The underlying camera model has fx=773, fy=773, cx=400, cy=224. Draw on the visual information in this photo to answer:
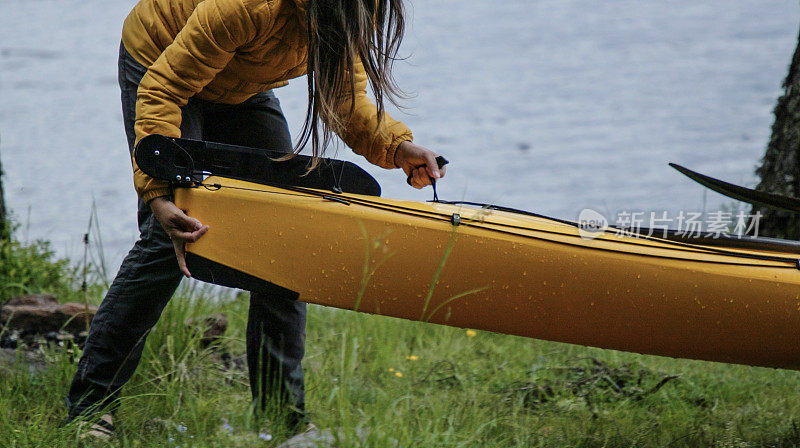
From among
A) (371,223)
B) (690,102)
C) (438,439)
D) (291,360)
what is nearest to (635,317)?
(438,439)

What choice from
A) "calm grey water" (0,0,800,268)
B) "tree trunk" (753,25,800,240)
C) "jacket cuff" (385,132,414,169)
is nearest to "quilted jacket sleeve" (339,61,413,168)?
"jacket cuff" (385,132,414,169)

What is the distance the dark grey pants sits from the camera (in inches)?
72.2

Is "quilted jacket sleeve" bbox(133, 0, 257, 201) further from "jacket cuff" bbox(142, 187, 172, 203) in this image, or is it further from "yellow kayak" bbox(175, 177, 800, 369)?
"yellow kayak" bbox(175, 177, 800, 369)

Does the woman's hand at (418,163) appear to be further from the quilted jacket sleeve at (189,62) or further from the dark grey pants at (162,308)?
the quilted jacket sleeve at (189,62)

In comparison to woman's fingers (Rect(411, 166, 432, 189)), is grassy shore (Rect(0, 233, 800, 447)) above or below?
below

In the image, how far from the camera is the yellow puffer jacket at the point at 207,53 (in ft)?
5.28

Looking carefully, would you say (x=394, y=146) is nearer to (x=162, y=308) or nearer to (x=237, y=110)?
(x=237, y=110)

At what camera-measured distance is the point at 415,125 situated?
21.9 feet

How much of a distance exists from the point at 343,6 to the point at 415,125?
501cm

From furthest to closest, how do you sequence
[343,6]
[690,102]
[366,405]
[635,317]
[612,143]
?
[690,102] < [612,143] < [366,405] < [635,317] < [343,6]

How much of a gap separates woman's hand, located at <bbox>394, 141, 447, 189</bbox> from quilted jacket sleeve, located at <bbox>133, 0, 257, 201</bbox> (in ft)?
1.69

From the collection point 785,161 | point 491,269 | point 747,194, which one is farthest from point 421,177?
point 785,161

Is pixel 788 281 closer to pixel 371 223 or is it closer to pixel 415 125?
pixel 371 223

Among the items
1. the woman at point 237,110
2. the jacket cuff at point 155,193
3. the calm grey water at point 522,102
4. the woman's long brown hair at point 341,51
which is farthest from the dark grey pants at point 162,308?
the calm grey water at point 522,102
